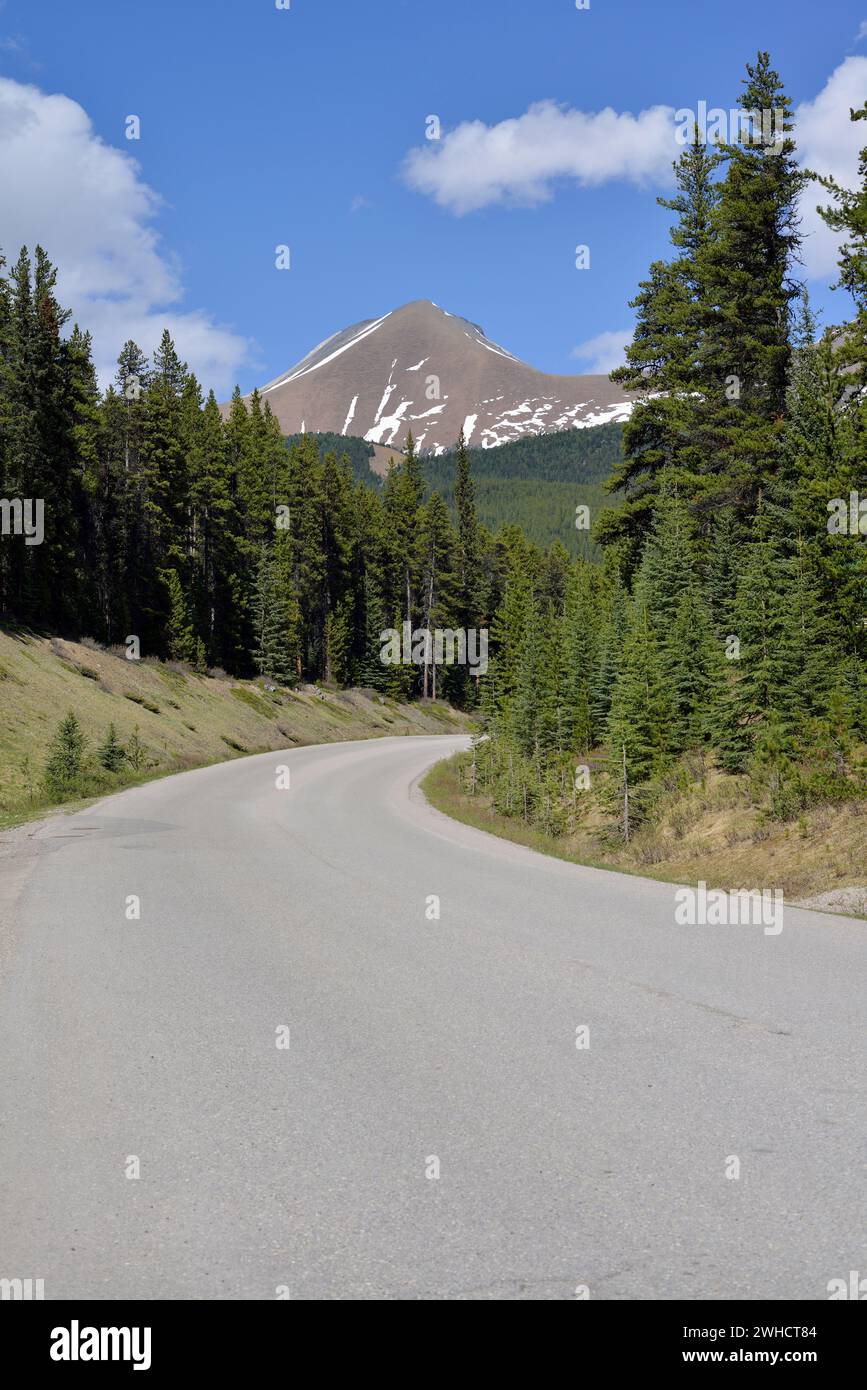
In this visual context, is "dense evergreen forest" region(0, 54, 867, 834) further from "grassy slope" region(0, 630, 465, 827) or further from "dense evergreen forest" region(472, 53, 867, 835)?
"grassy slope" region(0, 630, 465, 827)

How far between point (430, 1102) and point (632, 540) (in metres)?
37.4

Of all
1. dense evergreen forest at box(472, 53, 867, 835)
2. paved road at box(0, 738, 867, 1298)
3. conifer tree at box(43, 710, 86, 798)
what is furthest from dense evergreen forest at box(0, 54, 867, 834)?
conifer tree at box(43, 710, 86, 798)

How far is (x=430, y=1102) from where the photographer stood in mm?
4883

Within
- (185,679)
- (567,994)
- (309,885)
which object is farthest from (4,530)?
(567,994)

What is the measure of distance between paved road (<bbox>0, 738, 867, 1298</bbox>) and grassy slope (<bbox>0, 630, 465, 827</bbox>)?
13967 mm

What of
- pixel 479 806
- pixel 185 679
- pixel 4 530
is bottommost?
pixel 479 806

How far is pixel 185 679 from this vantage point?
49375mm

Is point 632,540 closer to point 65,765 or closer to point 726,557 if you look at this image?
point 726,557

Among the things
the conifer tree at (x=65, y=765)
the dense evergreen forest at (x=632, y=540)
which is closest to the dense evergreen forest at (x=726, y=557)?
the dense evergreen forest at (x=632, y=540)

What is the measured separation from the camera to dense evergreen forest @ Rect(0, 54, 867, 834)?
744 inches

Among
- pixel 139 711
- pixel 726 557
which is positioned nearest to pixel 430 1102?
pixel 726 557

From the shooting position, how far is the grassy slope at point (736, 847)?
12.4m
